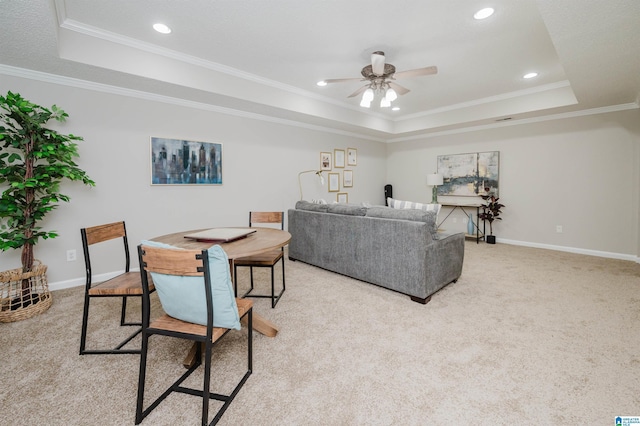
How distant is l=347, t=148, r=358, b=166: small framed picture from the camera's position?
6.11 meters

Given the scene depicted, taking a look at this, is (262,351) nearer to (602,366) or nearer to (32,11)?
(602,366)

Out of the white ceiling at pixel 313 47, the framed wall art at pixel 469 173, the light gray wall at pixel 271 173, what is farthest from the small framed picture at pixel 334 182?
the framed wall art at pixel 469 173

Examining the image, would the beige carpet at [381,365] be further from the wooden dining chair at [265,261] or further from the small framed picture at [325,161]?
the small framed picture at [325,161]

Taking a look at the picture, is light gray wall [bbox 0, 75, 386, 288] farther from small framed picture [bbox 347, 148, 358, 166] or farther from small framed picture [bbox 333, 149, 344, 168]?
small framed picture [bbox 347, 148, 358, 166]

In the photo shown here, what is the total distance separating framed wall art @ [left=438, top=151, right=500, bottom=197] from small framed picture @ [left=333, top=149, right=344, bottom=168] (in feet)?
7.00

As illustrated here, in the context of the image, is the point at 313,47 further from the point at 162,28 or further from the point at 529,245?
the point at 529,245

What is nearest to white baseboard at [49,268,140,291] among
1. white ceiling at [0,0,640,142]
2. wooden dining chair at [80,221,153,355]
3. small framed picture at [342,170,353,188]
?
wooden dining chair at [80,221,153,355]

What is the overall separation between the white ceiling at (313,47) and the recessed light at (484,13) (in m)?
0.05

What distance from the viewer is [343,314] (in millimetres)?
2529

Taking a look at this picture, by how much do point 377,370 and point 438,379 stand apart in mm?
358

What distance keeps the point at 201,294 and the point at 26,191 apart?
2.42 metres

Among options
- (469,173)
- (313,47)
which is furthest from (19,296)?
(469,173)

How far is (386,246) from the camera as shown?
294 centimetres

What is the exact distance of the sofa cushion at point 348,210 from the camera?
10.7ft
